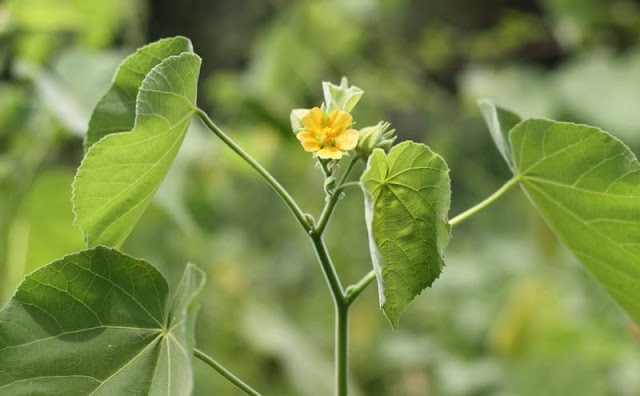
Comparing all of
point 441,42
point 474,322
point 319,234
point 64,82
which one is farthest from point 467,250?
point 319,234

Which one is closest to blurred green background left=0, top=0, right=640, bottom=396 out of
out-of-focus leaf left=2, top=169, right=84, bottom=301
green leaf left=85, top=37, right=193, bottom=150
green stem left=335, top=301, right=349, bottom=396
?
out-of-focus leaf left=2, top=169, right=84, bottom=301

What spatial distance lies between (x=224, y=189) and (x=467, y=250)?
1.58 ft

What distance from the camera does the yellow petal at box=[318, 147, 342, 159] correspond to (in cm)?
29

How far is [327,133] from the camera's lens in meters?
0.30

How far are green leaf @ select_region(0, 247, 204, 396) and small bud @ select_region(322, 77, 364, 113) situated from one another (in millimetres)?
89

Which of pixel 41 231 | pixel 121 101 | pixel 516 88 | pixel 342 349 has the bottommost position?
pixel 342 349

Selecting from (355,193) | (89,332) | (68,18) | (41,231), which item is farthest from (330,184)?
(355,193)

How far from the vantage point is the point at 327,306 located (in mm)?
1449

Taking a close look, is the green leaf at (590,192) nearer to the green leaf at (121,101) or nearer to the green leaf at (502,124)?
the green leaf at (502,124)

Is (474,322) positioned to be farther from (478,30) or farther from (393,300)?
(393,300)

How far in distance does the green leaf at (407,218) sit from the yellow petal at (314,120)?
0.09ft

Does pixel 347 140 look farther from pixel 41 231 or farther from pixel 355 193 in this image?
pixel 355 193

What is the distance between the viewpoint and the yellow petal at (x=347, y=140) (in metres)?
0.29

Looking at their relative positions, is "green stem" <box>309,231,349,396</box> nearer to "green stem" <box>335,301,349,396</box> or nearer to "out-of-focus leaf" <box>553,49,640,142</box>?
"green stem" <box>335,301,349,396</box>
